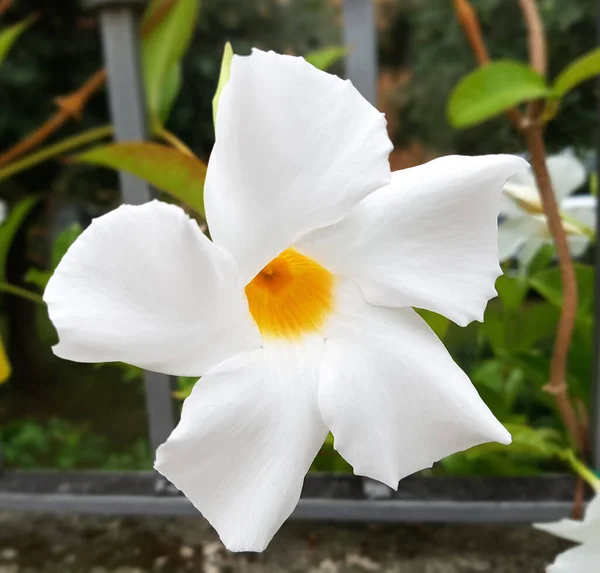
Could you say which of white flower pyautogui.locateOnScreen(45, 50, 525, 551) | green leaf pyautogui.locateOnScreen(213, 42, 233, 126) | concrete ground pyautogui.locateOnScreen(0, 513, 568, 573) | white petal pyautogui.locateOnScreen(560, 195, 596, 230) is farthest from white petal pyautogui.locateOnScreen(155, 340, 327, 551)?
white petal pyautogui.locateOnScreen(560, 195, 596, 230)

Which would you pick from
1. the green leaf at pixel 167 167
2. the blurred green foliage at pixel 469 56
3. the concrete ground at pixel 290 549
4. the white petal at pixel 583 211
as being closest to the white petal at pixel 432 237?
the green leaf at pixel 167 167

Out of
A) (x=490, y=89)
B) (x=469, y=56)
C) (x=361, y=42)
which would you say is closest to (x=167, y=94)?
(x=361, y=42)

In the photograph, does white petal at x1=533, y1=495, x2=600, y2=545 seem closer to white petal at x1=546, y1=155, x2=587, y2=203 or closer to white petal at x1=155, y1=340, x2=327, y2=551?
white petal at x1=155, y1=340, x2=327, y2=551

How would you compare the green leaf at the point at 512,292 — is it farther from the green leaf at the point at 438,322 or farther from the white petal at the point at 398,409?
the white petal at the point at 398,409

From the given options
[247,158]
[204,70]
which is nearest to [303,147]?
Answer: [247,158]

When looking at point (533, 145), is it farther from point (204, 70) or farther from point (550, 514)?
point (204, 70)

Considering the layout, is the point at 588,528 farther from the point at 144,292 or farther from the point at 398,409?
the point at 144,292
